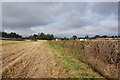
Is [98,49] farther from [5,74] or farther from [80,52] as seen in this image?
[5,74]

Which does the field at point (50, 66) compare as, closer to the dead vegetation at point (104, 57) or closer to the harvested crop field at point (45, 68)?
the harvested crop field at point (45, 68)

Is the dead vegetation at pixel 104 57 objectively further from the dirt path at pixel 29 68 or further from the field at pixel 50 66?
the dirt path at pixel 29 68

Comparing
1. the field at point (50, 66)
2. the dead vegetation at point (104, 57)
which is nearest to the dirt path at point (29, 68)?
the field at point (50, 66)

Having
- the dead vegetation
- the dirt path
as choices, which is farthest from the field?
the dead vegetation

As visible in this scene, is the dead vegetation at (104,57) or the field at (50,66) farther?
the field at (50,66)

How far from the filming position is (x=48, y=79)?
377cm

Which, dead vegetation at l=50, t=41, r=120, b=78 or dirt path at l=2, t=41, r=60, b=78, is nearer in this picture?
dead vegetation at l=50, t=41, r=120, b=78

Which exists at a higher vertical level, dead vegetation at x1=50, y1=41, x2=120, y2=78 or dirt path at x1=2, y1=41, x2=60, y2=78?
dead vegetation at x1=50, y1=41, x2=120, y2=78

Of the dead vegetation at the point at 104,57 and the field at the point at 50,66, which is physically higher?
the dead vegetation at the point at 104,57

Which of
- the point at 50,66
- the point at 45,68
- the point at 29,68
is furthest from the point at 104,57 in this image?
the point at 29,68

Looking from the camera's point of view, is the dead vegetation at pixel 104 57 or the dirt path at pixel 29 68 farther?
the dirt path at pixel 29 68

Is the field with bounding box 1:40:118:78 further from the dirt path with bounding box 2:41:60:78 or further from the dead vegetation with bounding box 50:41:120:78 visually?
the dead vegetation with bounding box 50:41:120:78

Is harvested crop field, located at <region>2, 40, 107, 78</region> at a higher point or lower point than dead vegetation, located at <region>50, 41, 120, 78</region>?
lower

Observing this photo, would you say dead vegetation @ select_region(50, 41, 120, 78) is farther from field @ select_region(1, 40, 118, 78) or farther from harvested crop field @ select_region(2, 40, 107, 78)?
harvested crop field @ select_region(2, 40, 107, 78)
